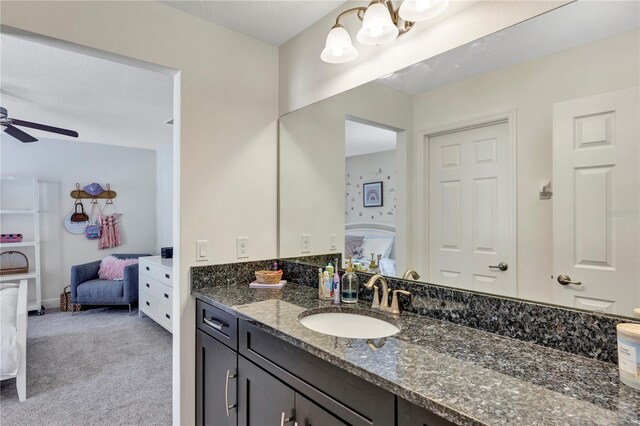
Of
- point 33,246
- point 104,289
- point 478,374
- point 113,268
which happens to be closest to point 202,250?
point 478,374

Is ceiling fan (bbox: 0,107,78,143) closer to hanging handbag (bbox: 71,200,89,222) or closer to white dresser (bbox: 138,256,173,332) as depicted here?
white dresser (bbox: 138,256,173,332)

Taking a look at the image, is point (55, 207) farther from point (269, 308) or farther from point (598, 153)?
point (598, 153)

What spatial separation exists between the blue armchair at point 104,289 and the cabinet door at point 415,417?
4.47 metres

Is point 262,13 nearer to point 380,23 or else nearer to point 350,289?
point 380,23

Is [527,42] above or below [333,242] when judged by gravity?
above

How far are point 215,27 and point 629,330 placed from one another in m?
2.18

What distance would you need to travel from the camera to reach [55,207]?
4.84 metres

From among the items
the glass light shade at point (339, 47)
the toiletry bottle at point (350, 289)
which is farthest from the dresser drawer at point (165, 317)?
the glass light shade at point (339, 47)

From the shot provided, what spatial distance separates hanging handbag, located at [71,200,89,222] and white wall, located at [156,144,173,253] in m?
1.01

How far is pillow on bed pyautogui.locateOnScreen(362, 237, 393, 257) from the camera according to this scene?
1625mm

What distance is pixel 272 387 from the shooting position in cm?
127

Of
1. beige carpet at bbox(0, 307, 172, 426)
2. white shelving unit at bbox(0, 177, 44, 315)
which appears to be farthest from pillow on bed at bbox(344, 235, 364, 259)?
white shelving unit at bbox(0, 177, 44, 315)

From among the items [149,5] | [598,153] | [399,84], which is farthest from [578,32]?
[149,5]

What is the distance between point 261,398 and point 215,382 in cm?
44
